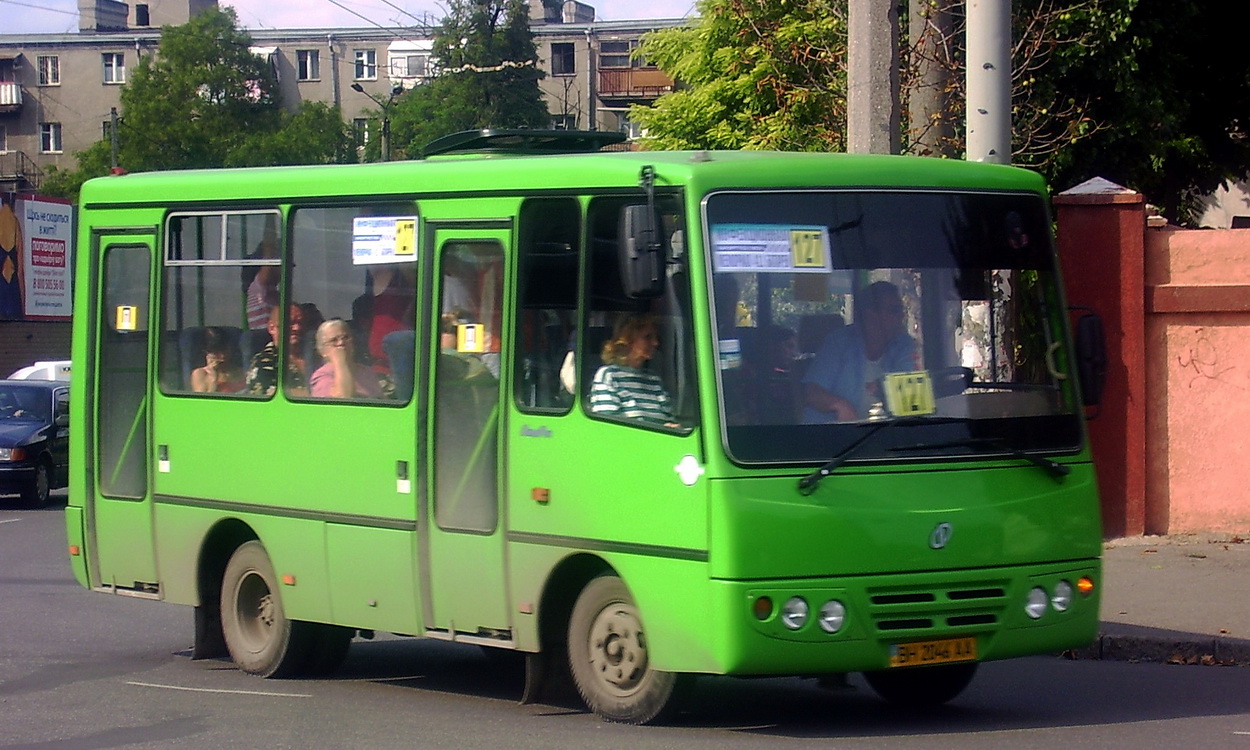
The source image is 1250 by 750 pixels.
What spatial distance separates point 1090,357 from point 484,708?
347 centimetres

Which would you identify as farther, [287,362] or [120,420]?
[120,420]

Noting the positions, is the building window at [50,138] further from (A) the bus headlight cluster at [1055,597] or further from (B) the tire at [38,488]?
(A) the bus headlight cluster at [1055,597]

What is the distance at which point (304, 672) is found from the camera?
10.5 metres

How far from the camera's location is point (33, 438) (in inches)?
957

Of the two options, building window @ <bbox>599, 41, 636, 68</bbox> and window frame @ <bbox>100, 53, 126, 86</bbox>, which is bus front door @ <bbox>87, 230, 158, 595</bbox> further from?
window frame @ <bbox>100, 53, 126, 86</bbox>

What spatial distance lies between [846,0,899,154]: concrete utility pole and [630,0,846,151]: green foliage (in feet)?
13.5

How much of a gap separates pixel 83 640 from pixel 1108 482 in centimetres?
805

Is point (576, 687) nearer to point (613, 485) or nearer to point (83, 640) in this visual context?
point (613, 485)

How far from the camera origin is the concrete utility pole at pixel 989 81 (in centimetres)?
1187

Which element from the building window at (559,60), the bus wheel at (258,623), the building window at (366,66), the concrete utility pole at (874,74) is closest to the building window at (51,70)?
the building window at (366,66)

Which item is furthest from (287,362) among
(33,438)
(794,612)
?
(33,438)

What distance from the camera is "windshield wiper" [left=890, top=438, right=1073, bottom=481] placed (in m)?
7.83

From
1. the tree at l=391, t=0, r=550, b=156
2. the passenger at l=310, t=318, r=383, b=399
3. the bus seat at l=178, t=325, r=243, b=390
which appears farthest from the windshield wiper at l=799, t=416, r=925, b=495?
the tree at l=391, t=0, r=550, b=156

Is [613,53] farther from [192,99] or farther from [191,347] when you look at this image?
[191,347]
